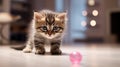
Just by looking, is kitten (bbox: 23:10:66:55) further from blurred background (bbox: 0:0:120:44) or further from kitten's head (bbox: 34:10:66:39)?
blurred background (bbox: 0:0:120:44)

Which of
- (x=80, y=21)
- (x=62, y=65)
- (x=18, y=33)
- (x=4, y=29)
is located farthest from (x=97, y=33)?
(x=62, y=65)

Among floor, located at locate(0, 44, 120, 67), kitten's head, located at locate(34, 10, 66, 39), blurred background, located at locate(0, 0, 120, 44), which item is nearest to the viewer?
floor, located at locate(0, 44, 120, 67)

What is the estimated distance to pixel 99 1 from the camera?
5.54 m

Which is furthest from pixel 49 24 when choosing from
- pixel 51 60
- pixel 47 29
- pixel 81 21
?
pixel 81 21

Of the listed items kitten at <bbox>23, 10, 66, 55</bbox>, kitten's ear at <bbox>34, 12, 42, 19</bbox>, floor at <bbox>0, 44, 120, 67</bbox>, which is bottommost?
Answer: floor at <bbox>0, 44, 120, 67</bbox>

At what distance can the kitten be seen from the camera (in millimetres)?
1833

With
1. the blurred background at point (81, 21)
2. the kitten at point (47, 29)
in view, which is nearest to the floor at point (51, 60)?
the kitten at point (47, 29)

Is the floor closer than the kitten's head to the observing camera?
Yes

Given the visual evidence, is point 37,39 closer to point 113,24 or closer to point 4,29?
point 4,29

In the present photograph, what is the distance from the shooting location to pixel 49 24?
1832 mm

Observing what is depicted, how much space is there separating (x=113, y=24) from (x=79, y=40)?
83 centimetres

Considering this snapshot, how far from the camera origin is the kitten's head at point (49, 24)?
1.83 m

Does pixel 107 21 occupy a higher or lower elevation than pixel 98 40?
higher

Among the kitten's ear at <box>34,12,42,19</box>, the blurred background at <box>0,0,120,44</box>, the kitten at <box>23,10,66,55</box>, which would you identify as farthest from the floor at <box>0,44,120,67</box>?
the blurred background at <box>0,0,120,44</box>
